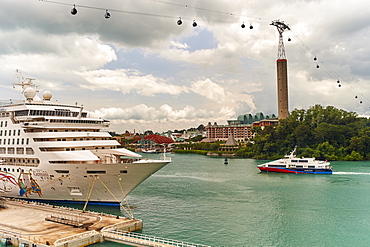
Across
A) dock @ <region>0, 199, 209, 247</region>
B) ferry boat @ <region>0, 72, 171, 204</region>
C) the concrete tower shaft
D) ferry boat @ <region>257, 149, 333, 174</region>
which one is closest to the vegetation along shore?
the concrete tower shaft

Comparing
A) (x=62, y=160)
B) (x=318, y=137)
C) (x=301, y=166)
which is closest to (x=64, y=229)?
(x=62, y=160)

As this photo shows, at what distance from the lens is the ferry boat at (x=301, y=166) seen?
155 ft

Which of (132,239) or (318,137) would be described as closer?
(132,239)

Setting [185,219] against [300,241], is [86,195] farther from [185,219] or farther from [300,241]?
[300,241]

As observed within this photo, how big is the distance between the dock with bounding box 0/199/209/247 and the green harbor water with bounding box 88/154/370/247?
0.97 m

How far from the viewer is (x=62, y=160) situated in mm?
22312

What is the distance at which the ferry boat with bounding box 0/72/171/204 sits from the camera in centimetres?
2242

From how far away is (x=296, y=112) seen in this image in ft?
274

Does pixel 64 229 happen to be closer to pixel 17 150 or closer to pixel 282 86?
pixel 17 150

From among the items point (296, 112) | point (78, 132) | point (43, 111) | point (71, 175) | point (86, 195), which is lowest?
point (86, 195)

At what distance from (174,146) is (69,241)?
415 feet

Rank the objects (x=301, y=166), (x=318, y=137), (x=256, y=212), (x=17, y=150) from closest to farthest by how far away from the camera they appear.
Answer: (x=256, y=212) < (x=17, y=150) < (x=301, y=166) < (x=318, y=137)

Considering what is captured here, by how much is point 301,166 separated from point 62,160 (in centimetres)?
3746

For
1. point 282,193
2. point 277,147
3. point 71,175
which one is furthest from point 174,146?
point 71,175
